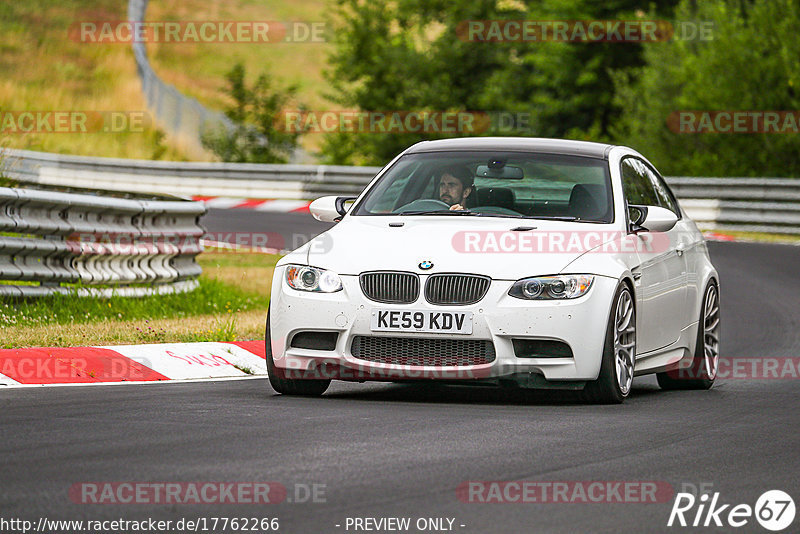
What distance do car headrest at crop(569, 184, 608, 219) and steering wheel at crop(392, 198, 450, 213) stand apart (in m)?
0.80

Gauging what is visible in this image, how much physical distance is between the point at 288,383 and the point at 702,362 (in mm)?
3170

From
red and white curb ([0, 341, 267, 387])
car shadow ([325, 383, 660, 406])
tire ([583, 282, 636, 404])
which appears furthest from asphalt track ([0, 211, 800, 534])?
red and white curb ([0, 341, 267, 387])

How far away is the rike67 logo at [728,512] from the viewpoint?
5.57 m

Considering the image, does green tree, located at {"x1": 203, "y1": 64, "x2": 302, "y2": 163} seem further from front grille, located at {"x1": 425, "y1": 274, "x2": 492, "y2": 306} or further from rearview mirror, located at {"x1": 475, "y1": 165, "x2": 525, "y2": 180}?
front grille, located at {"x1": 425, "y1": 274, "x2": 492, "y2": 306}

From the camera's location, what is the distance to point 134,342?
35.8 ft

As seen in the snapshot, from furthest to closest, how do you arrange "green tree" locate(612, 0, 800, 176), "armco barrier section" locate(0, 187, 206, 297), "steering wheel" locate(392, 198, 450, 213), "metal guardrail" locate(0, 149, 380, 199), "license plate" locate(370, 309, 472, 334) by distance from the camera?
"metal guardrail" locate(0, 149, 380, 199), "green tree" locate(612, 0, 800, 176), "armco barrier section" locate(0, 187, 206, 297), "steering wheel" locate(392, 198, 450, 213), "license plate" locate(370, 309, 472, 334)

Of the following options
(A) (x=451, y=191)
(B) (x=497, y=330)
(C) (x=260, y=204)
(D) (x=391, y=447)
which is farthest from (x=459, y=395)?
(C) (x=260, y=204)

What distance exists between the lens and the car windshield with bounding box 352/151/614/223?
31.6 feet

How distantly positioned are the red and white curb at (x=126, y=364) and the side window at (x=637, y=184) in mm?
2777

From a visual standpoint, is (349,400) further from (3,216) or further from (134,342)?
(3,216)

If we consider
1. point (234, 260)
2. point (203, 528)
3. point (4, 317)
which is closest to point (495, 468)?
point (203, 528)

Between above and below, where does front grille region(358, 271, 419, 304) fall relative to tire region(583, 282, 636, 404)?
above

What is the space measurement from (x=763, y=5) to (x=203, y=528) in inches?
1090

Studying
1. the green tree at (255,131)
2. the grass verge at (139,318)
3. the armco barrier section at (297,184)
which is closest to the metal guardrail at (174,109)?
the green tree at (255,131)
